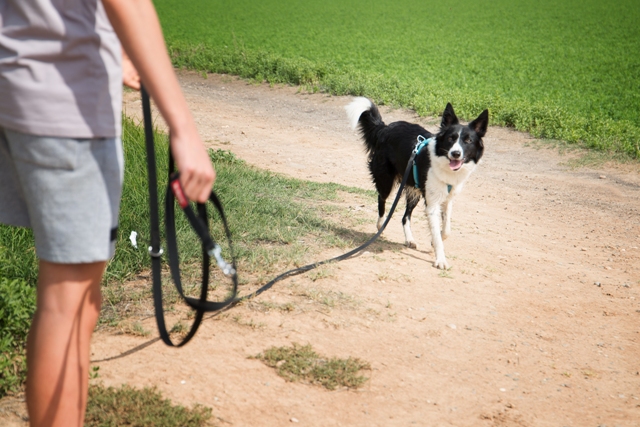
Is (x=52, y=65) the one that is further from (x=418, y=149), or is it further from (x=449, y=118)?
(x=418, y=149)

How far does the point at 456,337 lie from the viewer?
3939 millimetres

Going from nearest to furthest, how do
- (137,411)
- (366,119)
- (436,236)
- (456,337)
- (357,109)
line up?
(137,411) → (456,337) → (436,236) → (357,109) → (366,119)

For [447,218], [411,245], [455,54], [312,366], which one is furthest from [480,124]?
[455,54]

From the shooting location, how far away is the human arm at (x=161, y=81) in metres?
1.39

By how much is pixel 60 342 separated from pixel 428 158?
4450 millimetres

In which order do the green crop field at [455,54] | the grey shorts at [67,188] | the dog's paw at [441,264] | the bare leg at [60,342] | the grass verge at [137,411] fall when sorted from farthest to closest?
the green crop field at [455,54] → the dog's paw at [441,264] → the grass verge at [137,411] → the bare leg at [60,342] → the grey shorts at [67,188]

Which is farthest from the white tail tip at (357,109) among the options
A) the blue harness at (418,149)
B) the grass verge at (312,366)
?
the grass verge at (312,366)

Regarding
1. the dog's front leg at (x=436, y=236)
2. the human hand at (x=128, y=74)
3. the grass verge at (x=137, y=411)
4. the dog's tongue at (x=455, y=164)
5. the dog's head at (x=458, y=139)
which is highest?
the human hand at (x=128, y=74)

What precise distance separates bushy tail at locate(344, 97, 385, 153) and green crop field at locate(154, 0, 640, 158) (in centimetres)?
489

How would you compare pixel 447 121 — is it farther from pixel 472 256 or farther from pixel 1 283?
pixel 1 283

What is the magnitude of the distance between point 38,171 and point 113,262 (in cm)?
287

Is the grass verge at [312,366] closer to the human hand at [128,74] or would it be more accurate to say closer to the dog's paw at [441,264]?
the human hand at [128,74]

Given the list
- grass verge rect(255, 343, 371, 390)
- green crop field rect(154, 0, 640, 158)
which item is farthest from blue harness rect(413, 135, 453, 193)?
green crop field rect(154, 0, 640, 158)

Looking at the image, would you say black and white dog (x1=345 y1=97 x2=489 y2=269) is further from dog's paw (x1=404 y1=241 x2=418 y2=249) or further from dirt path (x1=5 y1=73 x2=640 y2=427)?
dirt path (x1=5 y1=73 x2=640 y2=427)
